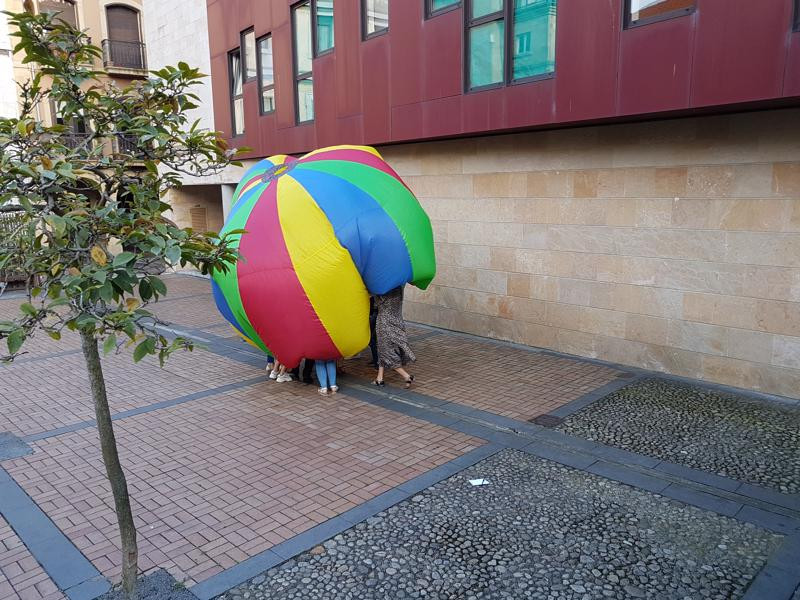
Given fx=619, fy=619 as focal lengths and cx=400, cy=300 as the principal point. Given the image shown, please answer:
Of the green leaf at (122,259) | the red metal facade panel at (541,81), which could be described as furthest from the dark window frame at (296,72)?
the green leaf at (122,259)

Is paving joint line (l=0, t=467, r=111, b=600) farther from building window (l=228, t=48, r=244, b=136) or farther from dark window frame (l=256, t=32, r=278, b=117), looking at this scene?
building window (l=228, t=48, r=244, b=136)

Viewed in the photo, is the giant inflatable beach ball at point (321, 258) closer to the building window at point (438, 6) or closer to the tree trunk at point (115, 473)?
the tree trunk at point (115, 473)

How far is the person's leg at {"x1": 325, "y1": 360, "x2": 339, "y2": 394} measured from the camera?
7645mm

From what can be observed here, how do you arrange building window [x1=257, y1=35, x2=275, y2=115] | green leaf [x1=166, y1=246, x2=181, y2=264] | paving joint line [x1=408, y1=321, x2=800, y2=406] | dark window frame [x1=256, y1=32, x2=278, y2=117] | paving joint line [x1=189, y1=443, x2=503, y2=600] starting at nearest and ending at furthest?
green leaf [x1=166, y1=246, x2=181, y2=264]
paving joint line [x1=189, y1=443, x2=503, y2=600]
paving joint line [x1=408, y1=321, x2=800, y2=406]
dark window frame [x1=256, y1=32, x2=278, y2=117]
building window [x1=257, y1=35, x2=275, y2=115]

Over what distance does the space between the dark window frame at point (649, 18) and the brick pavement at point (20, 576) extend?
767 cm

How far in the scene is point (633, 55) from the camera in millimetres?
7125

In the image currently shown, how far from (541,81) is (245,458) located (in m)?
5.96

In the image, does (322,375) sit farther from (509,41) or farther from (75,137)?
(509,41)

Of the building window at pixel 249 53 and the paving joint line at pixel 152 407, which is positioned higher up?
the building window at pixel 249 53

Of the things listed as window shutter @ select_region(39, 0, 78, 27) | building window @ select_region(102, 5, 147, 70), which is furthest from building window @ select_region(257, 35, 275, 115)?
building window @ select_region(102, 5, 147, 70)

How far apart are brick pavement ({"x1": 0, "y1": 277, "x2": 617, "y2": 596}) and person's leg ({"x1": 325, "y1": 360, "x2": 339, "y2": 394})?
0.95 feet

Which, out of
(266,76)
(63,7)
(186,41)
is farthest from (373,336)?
(63,7)

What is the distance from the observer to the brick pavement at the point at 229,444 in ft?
15.2

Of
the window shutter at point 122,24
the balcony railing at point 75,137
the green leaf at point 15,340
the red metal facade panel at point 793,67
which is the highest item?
the window shutter at point 122,24
